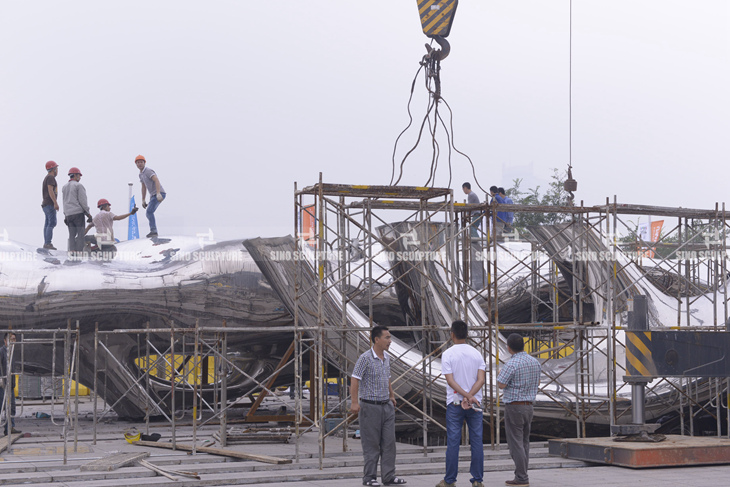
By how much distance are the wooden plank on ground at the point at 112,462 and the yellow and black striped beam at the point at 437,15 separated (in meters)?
8.00

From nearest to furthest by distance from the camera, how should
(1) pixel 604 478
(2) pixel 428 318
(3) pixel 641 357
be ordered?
(1) pixel 604 478 → (3) pixel 641 357 → (2) pixel 428 318

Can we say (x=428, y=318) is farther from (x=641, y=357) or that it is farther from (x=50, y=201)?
(x=50, y=201)

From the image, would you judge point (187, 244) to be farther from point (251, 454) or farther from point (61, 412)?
point (251, 454)

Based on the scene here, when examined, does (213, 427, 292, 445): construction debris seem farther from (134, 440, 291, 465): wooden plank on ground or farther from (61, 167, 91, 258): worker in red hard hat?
(61, 167, 91, 258): worker in red hard hat

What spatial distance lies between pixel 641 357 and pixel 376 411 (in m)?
4.02

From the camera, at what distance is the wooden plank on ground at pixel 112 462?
405 inches

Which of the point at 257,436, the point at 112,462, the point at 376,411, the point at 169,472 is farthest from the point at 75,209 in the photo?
the point at 376,411

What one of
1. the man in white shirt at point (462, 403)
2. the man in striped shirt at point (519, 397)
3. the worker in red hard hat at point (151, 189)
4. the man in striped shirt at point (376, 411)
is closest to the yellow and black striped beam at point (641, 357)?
the man in striped shirt at point (519, 397)

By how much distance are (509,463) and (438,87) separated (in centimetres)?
619

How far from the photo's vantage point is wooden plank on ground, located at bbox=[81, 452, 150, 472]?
10.3m

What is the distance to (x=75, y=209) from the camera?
1692 centimetres

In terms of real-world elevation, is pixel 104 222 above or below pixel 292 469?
above

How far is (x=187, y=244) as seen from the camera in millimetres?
17359

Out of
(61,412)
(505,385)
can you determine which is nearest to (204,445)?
(505,385)
